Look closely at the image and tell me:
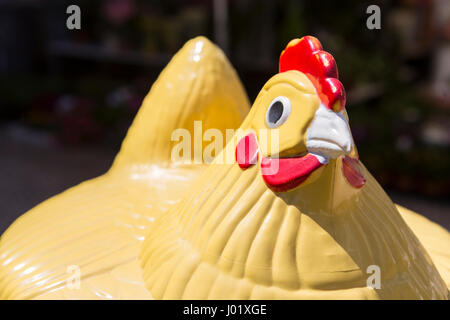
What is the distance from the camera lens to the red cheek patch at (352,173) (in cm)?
107

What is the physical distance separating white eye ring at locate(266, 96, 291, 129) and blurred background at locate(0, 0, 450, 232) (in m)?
2.82

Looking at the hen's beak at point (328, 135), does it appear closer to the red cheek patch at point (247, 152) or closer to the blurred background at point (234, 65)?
the red cheek patch at point (247, 152)

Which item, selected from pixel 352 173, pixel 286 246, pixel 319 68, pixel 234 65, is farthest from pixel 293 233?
pixel 234 65

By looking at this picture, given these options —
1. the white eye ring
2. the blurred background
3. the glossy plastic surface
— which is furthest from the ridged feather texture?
the blurred background

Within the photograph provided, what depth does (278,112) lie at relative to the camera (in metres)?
1.08

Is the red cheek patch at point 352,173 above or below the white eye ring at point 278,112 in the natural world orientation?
below

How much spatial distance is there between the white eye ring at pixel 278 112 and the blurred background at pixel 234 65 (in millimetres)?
2819

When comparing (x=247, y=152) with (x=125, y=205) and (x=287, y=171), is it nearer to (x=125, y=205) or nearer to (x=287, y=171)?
(x=287, y=171)

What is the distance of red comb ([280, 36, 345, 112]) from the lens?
995 millimetres

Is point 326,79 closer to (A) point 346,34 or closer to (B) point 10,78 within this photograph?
(A) point 346,34

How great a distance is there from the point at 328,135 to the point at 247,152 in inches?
7.5

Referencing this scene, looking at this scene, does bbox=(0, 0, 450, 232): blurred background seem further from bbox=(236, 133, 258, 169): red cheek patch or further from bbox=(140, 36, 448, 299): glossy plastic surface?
bbox=(236, 133, 258, 169): red cheek patch

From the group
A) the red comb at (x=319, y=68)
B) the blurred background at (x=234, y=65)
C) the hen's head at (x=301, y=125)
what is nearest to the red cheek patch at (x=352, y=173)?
the hen's head at (x=301, y=125)

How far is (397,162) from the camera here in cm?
396
